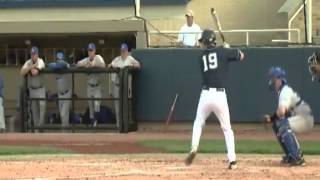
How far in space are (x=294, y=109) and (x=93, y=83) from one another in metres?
8.16

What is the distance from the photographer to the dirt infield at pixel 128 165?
10.8 metres

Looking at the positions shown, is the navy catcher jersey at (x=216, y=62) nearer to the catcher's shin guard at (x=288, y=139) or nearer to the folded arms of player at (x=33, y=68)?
the catcher's shin guard at (x=288, y=139)

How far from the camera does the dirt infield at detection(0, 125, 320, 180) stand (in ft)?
35.5

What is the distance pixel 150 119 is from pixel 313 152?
6154 millimetres

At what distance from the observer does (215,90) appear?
11.3 m

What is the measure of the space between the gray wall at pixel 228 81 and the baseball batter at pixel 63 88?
1.87 metres

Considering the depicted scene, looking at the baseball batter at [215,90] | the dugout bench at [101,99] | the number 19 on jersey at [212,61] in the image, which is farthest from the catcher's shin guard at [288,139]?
the dugout bench at [101,99]

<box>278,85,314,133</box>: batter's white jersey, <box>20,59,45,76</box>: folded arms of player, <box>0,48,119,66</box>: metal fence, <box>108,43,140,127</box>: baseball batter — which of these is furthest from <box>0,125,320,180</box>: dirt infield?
<box>0,48,119,66</box>: metal fence

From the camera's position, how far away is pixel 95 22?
844 inches

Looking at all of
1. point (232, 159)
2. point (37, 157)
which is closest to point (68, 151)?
point (37, 157)

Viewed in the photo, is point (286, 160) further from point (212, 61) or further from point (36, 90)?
point (36, 90)

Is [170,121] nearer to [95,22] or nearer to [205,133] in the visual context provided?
[205,133]

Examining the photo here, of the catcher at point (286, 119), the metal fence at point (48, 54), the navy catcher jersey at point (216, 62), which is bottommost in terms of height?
the catcher at point (286, 119)

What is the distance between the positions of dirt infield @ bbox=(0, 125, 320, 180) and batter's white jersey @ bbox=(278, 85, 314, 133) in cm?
66
